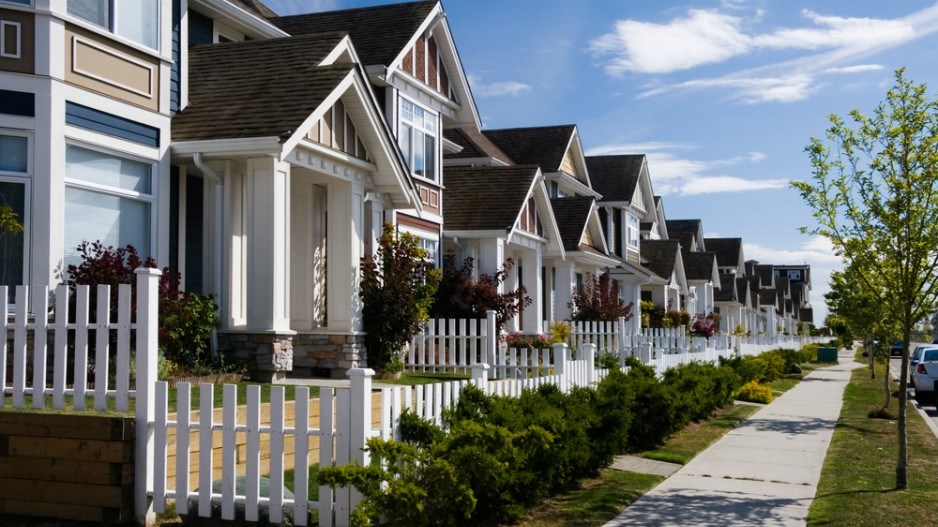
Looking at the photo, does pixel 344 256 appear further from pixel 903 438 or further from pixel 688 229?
pixel 688 229

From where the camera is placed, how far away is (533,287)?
25844mm

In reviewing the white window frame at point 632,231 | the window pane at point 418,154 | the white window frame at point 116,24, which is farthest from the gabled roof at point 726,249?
the white window frame at point 116,24

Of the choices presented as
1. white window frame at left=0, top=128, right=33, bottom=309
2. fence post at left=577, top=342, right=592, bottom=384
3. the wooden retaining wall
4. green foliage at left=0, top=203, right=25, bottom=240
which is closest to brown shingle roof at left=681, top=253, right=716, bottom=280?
fence post at left=577, top=342, right=592, bottom=384

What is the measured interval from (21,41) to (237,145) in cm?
287

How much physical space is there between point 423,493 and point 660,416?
7.29 metres

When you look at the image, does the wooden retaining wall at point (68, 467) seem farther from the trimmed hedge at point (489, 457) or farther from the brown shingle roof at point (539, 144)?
the brown shingle roof at point (539, 144)

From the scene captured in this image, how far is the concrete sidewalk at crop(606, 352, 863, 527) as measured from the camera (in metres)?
8.96

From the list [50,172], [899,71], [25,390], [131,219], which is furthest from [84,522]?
[899,71]

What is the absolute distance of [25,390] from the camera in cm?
811

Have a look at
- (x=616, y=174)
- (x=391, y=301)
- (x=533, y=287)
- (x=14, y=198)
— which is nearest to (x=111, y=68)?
(x=14, y=198)

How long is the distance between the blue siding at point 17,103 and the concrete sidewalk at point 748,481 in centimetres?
790

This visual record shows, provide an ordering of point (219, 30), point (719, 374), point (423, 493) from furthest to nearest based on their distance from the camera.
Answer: point (719, 374) < point (219, 30) < point (423, 493)

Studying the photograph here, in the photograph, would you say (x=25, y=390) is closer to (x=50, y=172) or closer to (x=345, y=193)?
(x=50, y=172)

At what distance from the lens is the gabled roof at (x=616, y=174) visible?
39188 mm
